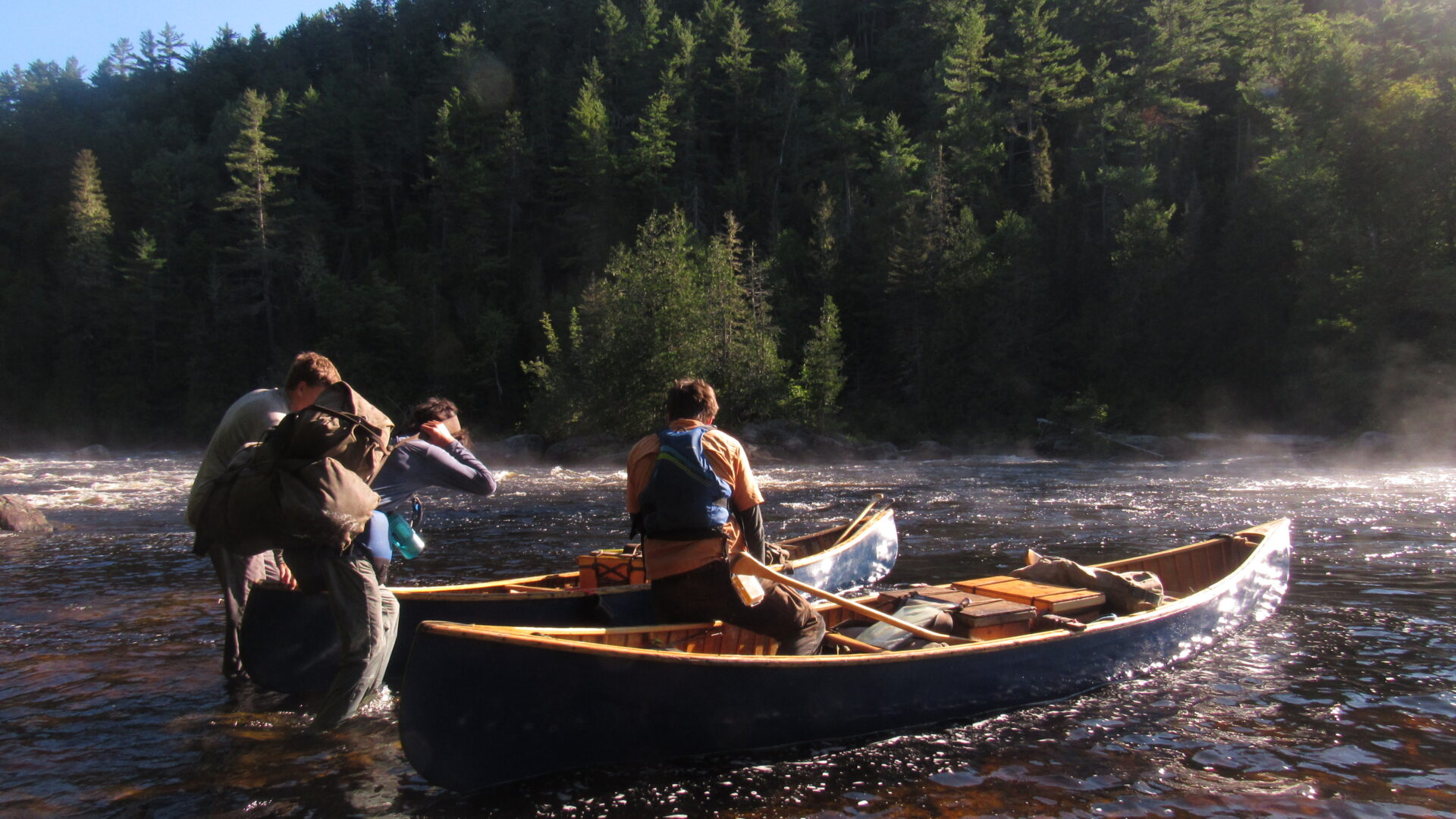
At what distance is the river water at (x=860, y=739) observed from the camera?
418 centimetres

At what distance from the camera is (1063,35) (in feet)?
173

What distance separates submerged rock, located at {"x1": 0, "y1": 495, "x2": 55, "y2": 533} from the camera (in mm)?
12656

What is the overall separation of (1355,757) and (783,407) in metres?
27.6

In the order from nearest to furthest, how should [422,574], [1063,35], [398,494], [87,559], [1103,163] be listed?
1. [398,494]
2. [422,574]
3. [87,559]
4. [1103,163]
5. [1063,35]

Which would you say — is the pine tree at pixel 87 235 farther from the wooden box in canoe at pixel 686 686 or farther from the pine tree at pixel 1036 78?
the wooden box in canoe at pixel 686 686

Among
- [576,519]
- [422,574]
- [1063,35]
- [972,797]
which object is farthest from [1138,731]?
[1063,35]

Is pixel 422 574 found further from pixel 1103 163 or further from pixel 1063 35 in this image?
pixel 1063 35

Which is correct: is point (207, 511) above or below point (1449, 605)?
above

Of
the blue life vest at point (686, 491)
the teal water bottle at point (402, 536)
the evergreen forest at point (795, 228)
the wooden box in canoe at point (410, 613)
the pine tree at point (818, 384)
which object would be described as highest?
the evergreen forest at point (795, 228)

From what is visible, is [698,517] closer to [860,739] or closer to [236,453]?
[860,739]

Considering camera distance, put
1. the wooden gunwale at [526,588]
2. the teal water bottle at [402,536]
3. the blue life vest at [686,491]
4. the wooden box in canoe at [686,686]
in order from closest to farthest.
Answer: the wooden box in canoe at [686,686]
the blue life vest at [686,491]
the teal water bottle at [402,536]
the wooden gunwale at [526,588]

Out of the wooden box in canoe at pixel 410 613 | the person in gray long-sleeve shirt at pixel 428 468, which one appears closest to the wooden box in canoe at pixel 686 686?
the person in gray long-sleeve shirt at pixel 428 468

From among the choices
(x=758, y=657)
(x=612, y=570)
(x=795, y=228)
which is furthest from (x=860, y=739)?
(x=795, y=228)

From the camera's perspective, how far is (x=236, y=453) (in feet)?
15.3
